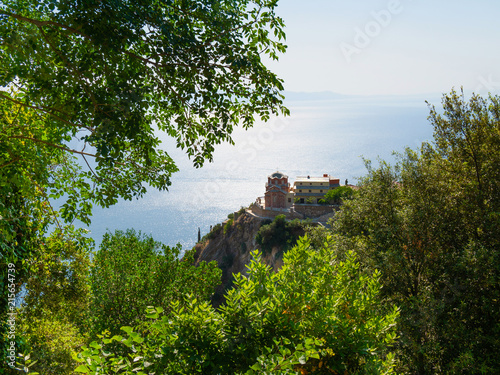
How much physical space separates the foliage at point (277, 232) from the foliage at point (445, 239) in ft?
104

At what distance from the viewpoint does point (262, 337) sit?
413 centimetres

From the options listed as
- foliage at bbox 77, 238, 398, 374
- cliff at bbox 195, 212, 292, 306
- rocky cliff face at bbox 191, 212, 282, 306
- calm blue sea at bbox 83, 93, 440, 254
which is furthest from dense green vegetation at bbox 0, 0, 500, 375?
calm blue sea at bbox 83, 93, 440, 254

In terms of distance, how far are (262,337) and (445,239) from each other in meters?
8.50

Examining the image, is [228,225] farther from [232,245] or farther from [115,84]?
[115,84]

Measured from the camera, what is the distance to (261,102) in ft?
18.6

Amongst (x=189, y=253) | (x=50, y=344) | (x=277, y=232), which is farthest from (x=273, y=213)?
(x=50, y=344)

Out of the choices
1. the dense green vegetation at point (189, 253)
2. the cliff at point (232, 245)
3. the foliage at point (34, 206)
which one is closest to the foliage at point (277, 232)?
the cliff at point (232, 245)

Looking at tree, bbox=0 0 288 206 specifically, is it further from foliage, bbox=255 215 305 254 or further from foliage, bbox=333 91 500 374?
foliage, bbox=255 215 305 254

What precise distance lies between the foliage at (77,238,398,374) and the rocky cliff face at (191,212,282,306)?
138ft

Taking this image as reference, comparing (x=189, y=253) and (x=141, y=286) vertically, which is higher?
(x=189, y=253)

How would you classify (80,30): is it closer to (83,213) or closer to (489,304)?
(83,213)

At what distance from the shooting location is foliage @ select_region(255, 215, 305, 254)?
4466cm

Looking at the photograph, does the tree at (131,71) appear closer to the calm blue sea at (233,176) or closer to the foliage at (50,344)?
the foliage at (50,344)

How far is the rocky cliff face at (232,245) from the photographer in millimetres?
50419
